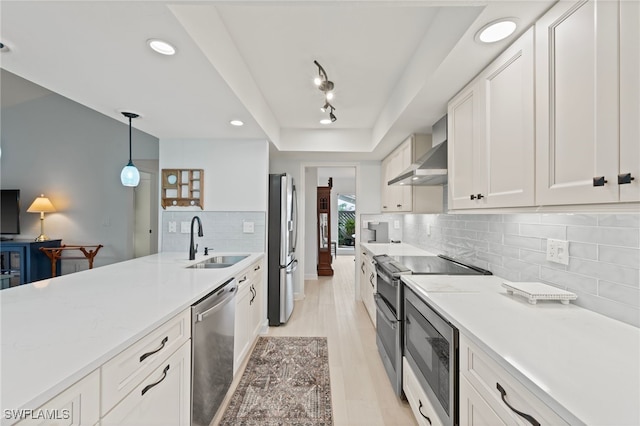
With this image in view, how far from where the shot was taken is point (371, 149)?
376 centimetres

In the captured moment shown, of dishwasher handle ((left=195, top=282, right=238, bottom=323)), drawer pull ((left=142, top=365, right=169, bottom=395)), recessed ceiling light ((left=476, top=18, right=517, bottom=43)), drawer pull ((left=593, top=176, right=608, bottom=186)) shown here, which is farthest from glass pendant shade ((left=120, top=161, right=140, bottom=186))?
drawer pull ((left=593, top=176, right=608, bottom=186))

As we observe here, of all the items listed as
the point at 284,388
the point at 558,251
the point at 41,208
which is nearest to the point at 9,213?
the point at 41,208

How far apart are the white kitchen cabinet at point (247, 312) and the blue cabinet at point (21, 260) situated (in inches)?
165

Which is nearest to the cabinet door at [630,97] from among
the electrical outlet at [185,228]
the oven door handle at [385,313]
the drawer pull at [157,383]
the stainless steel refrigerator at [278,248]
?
the oven door handle at [385,313]

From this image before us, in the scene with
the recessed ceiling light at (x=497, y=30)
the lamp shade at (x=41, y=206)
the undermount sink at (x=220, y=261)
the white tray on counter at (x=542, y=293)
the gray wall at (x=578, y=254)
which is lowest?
the undermount sink at (x=220, y=261)

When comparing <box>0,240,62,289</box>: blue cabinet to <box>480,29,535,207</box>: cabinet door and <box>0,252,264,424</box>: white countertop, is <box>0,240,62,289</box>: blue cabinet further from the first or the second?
<box>480,29,535,207</box>: cabinet door

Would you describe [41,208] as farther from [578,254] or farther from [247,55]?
[578,254]

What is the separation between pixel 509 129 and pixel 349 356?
7.69ft

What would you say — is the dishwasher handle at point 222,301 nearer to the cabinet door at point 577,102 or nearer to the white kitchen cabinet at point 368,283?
the white kitchen cabinet at point 368,283

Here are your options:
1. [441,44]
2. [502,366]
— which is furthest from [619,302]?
[441,44]

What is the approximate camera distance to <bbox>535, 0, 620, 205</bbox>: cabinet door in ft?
2.73

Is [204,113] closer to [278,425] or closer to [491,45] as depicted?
[491,45]

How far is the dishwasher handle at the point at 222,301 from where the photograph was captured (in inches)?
61.2

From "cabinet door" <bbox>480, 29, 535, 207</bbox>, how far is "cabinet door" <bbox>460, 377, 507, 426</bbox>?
81cm
